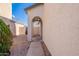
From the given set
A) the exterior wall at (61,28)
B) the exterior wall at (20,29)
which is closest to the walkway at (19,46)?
the exterior wall at (20,29)

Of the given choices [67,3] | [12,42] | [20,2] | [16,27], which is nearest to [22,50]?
[12,42]

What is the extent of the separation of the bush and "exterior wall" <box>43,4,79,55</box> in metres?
0.45

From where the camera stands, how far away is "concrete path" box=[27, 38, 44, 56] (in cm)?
199

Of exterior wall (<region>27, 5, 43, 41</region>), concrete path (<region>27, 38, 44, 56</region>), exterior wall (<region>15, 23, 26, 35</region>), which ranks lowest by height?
concrete path (<region>27, 38, 44, 56</region>)

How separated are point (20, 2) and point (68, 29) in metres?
0.70

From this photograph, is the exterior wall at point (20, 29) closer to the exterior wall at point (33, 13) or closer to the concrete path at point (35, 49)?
the exterior wall at point (33, 13)

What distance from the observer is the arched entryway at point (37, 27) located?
6.54 ft

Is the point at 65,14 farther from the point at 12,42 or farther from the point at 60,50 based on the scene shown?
the point at 12,42

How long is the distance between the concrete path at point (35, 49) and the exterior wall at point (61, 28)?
0.32 feet

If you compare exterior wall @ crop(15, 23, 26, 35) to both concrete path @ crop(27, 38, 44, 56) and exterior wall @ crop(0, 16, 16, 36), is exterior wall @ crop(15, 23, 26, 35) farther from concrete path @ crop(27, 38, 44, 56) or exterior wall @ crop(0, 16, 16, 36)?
concrete path @ crop(27, 38, 44, 56)

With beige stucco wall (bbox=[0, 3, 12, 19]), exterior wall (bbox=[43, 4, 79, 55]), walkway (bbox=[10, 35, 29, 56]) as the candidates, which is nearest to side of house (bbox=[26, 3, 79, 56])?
exterior wall (bbox=[43, 4, 79, 55])

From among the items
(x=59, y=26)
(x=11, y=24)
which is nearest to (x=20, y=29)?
(x=11, y=24)

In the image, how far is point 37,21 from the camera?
6.56 feet

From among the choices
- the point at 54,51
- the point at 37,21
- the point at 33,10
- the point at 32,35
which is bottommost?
the point at 54,51
